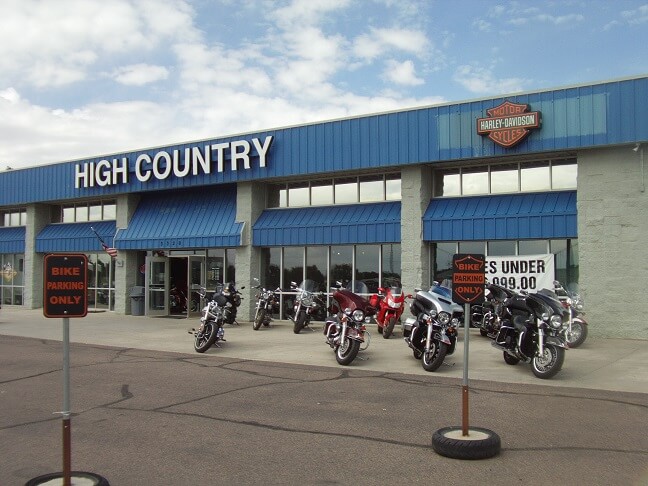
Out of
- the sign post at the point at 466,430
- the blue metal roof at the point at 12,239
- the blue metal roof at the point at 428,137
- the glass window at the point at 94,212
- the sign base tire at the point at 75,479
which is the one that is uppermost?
the blue metal roof at the point at 428,137

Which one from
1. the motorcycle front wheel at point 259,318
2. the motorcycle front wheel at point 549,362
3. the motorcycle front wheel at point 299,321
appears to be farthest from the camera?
the motorcycle front wheel at point 259,318

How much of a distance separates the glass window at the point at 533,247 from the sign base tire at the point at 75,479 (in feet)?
45.4

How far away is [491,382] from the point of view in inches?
395

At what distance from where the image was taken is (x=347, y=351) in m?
11.9

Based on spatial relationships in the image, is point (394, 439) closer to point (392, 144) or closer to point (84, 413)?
point (84, 413)

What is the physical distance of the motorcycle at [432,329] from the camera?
10.9 m

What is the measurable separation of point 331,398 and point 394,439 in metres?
2.25

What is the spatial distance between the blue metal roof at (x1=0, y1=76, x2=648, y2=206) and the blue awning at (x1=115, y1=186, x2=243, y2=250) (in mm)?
888

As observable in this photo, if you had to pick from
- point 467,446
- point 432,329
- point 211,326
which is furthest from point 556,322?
point 211,326

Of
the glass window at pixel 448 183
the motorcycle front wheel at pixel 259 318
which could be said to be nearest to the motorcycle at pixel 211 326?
the motorcycle front wheel at pixel 259 318

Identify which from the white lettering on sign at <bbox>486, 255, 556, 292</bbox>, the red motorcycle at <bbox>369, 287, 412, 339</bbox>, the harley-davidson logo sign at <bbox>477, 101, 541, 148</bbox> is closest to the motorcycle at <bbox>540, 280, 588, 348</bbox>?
the white lettering on sign at <bbox>486, 255, 556, 292</bbox>

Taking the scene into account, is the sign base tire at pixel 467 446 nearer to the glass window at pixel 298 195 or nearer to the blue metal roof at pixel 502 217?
the blue metal roof at pixel 502 217

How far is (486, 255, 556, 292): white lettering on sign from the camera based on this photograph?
1550 cm

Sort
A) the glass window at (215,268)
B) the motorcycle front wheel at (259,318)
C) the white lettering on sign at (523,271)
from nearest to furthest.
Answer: the white lettering on sign at (523,271)
the motorcycle front wheel at (259,318)
the glass window at (215,268)
